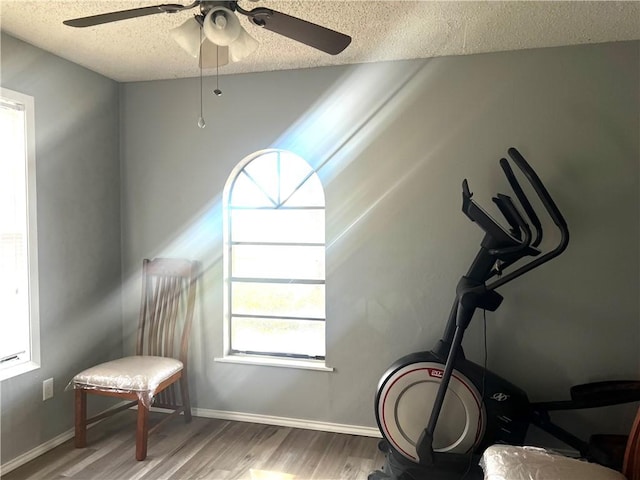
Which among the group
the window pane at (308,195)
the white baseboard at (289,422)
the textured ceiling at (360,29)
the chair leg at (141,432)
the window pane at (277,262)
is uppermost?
the textured ceiling at (360,29)

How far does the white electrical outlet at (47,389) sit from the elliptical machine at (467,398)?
2.00 m

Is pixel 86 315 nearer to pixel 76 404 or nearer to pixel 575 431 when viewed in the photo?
pixel 76 404

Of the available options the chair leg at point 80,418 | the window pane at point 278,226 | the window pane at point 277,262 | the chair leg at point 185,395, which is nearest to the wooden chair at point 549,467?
the window pane at point 277,262

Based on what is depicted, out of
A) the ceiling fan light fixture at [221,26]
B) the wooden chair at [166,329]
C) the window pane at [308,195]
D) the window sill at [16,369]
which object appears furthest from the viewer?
the window pane at [308,195]

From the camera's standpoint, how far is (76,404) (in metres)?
2.87

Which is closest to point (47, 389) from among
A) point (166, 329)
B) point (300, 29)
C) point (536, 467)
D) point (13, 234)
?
point (166, 329)

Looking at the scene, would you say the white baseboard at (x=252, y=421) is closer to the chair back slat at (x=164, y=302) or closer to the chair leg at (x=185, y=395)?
the chair leg at (x=185, y=395)

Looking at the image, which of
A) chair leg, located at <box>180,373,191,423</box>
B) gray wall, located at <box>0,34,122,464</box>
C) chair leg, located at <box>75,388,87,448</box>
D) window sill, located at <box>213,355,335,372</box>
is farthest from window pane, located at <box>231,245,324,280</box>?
chair leg, located at <box>75,388,87,448</box>

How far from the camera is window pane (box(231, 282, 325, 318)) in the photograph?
332 cm

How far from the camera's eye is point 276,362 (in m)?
3.26

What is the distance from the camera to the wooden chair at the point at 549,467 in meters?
1.79

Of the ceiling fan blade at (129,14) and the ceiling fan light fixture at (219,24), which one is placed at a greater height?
the ceiling fan blade at (129,14)

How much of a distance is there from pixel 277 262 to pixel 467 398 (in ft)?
5.16

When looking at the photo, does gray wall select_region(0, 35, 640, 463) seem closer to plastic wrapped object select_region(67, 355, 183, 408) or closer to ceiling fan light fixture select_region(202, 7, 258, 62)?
plastic wrapped object select_region(67, 355, 183, 408)
